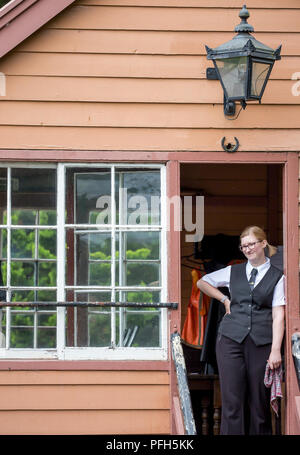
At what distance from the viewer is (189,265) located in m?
7.50

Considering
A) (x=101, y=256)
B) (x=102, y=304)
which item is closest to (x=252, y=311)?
(x=102, y=304)

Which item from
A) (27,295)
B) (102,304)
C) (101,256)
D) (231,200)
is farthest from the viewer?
(231,200)

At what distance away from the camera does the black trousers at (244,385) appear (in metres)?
5.39

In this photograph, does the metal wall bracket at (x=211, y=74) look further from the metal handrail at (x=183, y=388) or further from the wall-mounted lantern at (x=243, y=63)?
the metal handrail at (x=183, y=388)

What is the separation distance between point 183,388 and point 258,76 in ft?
6.99

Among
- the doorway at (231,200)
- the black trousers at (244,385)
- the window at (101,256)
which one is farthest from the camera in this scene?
the doorway at (231,200)

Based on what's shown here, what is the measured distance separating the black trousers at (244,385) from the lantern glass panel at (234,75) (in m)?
1.67

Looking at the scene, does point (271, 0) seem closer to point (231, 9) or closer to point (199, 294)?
point (231, 9)

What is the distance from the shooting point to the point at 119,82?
5660mm

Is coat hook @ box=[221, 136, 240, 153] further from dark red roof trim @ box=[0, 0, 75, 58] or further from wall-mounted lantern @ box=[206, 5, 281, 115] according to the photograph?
dark red roof trim @ box=[0, 0, 75, 58]

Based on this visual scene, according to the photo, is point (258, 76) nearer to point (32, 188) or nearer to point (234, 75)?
point (234, 75)

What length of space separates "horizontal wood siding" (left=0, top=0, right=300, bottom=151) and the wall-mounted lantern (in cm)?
42

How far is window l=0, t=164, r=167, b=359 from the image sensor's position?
18.7 ft

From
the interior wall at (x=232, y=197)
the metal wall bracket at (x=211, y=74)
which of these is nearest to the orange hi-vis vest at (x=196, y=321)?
the interior wall at (x=232, y=197)
